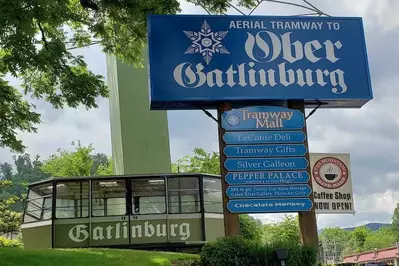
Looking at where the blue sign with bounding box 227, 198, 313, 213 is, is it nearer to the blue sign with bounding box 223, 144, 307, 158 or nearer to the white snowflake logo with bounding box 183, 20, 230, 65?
the blue sign with bounding box 223, 144, 307, 158

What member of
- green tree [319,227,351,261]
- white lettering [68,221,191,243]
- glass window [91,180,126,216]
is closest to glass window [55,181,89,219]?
glass window [91,180,126,216]

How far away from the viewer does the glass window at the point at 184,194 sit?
14086mm

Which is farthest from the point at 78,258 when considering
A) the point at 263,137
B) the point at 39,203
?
the point at 39,203

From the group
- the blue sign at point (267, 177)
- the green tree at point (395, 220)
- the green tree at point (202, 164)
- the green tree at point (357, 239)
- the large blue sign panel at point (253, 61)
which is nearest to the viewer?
the blue sign at point (267, 177)

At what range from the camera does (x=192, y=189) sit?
14188 millimetres

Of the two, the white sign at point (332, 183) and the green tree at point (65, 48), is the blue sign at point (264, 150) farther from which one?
the green tree at point (65, 48)

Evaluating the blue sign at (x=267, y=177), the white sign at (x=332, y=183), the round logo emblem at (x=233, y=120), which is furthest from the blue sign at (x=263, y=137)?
the white sign at (x=332, y=183)

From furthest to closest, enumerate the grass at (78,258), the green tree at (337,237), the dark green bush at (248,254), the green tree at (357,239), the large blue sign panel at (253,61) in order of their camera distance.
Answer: the green tree at (357,239), the green tree at (337,237), the large blue sign panel at (253,61), the dark green bush at (248,254), the grass at (78,258)

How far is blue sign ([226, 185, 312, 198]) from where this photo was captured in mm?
9367

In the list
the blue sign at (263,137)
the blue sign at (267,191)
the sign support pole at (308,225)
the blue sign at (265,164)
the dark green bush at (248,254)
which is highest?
the blue sign at (263,137)

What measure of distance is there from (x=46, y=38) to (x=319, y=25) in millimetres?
7829

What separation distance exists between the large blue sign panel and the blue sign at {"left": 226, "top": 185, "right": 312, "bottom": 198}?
176 centimetres

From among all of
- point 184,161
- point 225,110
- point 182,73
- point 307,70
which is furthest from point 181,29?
point 184,161

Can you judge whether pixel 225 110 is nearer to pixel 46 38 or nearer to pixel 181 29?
pixel 181 29
